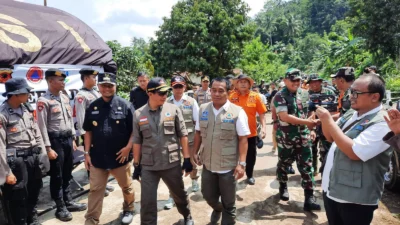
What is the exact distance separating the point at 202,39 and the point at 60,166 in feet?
48.6

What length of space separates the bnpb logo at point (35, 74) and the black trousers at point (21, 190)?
2397mm

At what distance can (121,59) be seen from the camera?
14.6m

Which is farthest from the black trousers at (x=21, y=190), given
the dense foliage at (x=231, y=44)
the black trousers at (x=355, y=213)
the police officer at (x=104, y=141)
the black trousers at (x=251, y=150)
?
the dense foliage at (x=231, y=44)

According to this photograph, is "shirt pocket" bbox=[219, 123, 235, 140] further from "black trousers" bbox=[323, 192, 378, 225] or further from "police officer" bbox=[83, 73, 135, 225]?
"black trousers" bbox=[323, 192, 378, 225]

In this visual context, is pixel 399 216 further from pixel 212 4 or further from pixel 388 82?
pixel 212 4

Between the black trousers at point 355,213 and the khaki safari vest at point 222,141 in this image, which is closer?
the black trousers at point 355,213

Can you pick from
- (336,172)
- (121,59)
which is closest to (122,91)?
(121,59)

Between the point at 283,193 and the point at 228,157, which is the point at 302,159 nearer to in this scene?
the point at 283,193

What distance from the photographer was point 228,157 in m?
3.16

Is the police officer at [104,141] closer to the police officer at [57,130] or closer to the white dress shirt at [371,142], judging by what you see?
the police officer at [57,130]

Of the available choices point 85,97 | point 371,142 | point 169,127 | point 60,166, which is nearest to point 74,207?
point 60,166

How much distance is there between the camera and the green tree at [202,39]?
58.0 ft

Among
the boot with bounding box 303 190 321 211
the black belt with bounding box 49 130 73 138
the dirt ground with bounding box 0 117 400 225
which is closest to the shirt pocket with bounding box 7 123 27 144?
the black belt with bounding box 49 130 73 138

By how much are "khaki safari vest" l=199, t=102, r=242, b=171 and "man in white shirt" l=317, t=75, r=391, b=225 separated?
115 centimetres
